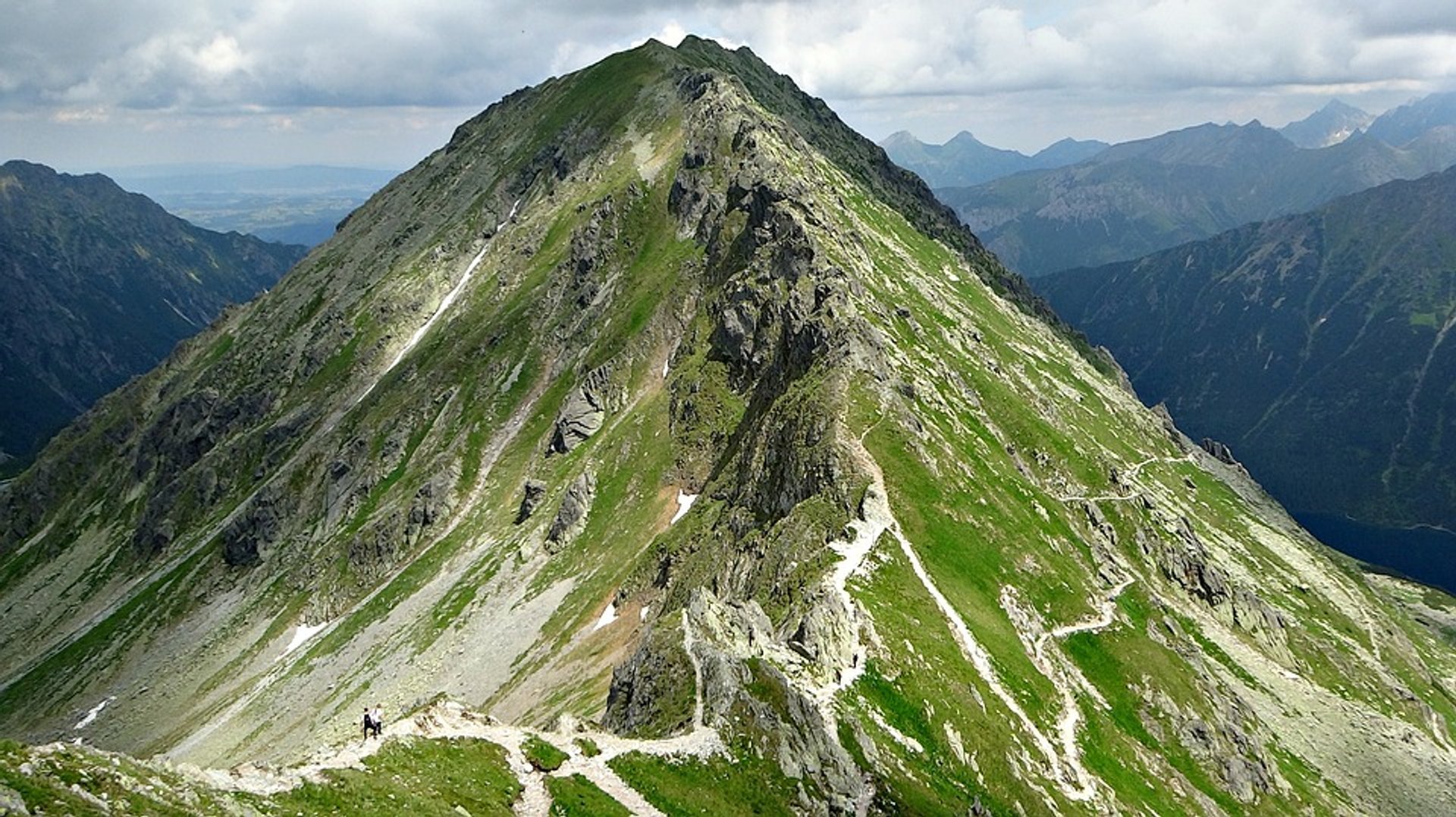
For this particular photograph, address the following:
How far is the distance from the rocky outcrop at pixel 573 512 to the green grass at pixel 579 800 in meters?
87.8

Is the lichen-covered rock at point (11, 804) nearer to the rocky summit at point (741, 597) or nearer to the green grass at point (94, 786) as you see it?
the green grass at point (94, 786)

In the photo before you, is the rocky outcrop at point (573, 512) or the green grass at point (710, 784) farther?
the rocky outcrop at point (573, 512)

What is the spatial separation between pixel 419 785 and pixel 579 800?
6.71 meters

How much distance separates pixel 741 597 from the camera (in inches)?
3056

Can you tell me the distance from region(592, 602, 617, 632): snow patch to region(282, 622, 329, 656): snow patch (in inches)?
2611

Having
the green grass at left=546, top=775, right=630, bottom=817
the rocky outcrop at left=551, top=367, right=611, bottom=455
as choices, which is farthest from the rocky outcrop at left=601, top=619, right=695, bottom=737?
the rocky outcrop at left=551, top=367, right=611, bottom=455

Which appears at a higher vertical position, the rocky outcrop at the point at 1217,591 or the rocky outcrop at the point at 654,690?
the rocky outcrop at the point at 654,690

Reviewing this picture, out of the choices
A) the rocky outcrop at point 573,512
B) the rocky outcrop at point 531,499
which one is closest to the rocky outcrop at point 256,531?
the rocky outcrop at point 531,499

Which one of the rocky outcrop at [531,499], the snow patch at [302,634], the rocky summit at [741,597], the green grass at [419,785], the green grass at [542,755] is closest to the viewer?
the green grass at [419,785]

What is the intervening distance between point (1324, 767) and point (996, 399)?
212 ft

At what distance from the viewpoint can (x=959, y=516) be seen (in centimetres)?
8631

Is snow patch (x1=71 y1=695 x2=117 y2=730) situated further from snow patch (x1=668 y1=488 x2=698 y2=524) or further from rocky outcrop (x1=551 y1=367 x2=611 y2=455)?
snow patch (x1=668 y1=488 x2=698 y2=524)

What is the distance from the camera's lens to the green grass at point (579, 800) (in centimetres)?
3925

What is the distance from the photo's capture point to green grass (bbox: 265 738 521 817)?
33344mm
